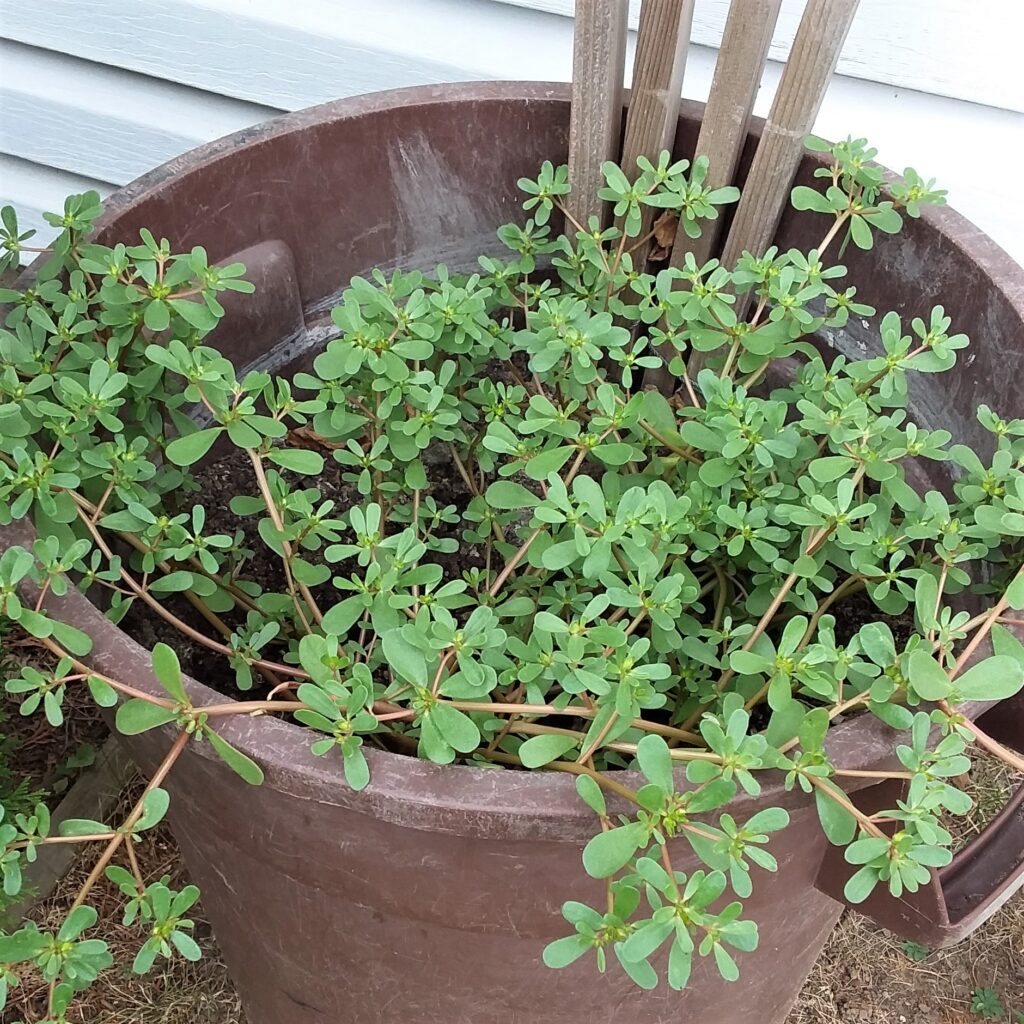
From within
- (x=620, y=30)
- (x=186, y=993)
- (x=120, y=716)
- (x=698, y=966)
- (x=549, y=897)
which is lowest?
(x=186, y=993)

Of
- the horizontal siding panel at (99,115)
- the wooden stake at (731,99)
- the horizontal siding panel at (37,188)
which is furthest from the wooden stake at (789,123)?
the horizontal siding panel at (37,188)

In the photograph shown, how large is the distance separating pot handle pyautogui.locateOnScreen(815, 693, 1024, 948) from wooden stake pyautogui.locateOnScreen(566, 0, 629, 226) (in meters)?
0.63

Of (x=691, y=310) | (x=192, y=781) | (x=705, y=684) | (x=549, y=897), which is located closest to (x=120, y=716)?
(x=192, y=781)

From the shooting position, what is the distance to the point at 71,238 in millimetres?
898

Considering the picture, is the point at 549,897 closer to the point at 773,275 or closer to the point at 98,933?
the point at 773,275

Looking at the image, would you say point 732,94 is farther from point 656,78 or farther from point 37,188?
point 37,188

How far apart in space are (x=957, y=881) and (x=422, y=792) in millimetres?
404

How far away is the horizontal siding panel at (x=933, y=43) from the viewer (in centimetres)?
124

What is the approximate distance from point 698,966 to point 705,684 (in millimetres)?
228

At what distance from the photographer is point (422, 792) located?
0.62 metres

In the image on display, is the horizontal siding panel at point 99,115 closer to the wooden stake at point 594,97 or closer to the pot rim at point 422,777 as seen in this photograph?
the wooden stake at point 594,97

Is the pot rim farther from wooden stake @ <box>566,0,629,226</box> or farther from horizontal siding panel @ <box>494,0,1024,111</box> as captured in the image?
horizontal siding panel @ <box>494,0,1024,111</box>

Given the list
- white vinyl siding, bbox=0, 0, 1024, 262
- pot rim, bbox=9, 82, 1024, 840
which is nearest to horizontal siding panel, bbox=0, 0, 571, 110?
white vinyl siding, bbox=0, 0, 1024, 262

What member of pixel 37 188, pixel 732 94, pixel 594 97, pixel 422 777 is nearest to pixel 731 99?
pixel 732 94
